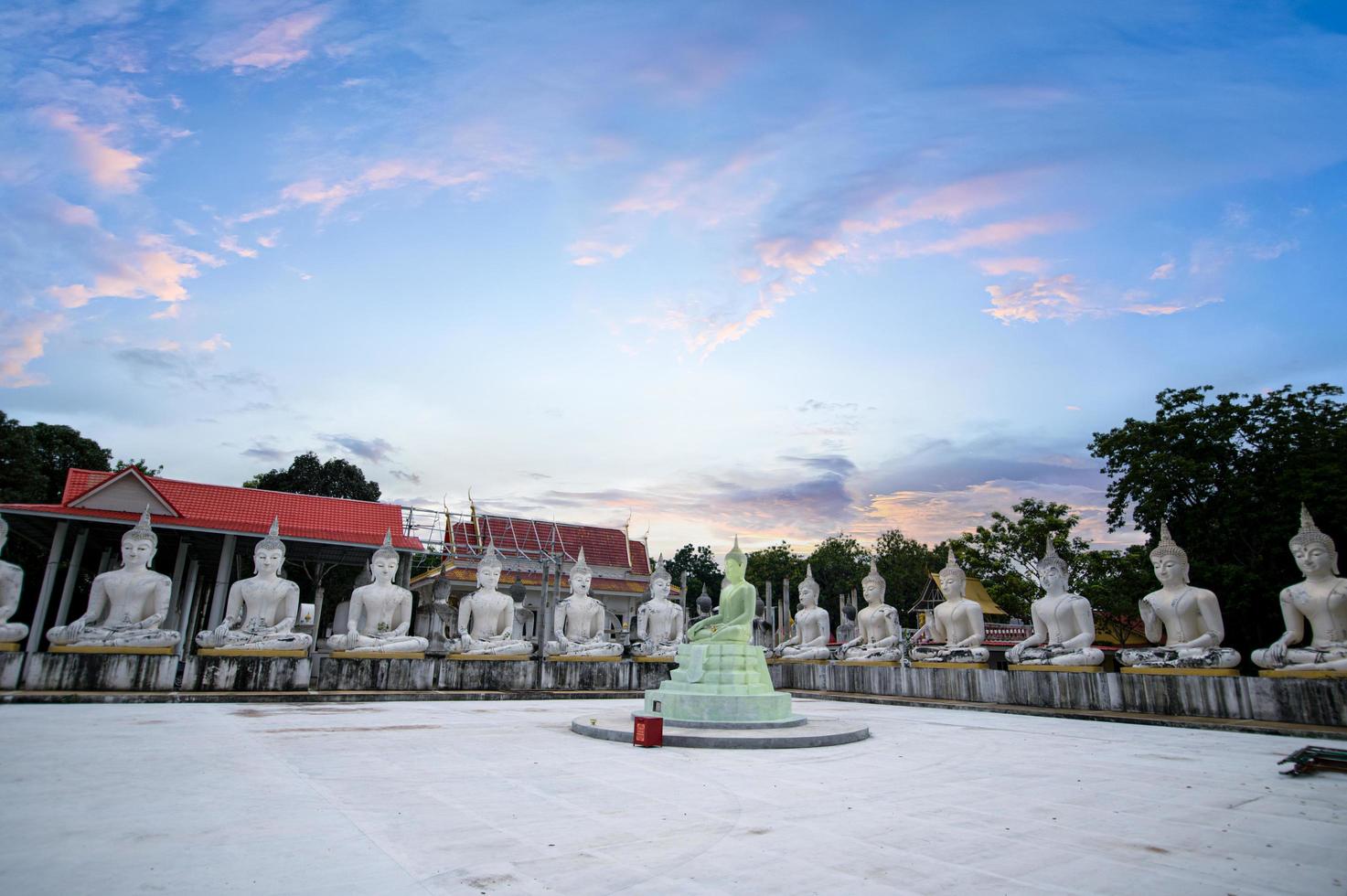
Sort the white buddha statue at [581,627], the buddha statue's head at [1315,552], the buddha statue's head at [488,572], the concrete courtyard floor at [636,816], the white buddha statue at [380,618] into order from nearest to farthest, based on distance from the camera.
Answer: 1. the concrete courtyard floor at [636,816]
2. the buddha statue's head at [1315,552]
3. the white buddha statue at [380,618]
4. the buddha statue's head at [488,572]
5. the white buddha statue at [581,627]

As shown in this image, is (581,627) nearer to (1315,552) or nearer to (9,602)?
(9,602)

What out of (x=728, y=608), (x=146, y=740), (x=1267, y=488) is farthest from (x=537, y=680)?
(x=1267, y=488)

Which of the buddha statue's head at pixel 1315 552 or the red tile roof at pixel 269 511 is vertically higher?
the red tile roof at pixel 269 511

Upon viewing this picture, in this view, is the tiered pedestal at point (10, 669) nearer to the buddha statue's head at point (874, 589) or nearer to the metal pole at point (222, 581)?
the metal pole at point (222, 581)

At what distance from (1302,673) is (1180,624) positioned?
75.3 inches

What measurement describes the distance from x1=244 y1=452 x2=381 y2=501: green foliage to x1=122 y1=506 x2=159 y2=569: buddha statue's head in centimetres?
2590

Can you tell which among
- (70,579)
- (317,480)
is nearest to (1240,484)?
(70,579)

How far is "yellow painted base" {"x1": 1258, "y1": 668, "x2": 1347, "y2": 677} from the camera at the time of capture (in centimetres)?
1019

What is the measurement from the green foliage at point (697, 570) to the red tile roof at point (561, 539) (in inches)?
346

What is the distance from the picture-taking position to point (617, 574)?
40031 mm

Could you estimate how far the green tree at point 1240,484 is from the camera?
1878 centimetres

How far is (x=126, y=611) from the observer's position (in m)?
13.3

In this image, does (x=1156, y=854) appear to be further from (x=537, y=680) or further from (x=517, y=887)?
(x=537, y=680)

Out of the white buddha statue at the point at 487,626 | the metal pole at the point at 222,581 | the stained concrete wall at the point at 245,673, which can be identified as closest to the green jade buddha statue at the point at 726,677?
the white buddha statue at the point at 487,626
